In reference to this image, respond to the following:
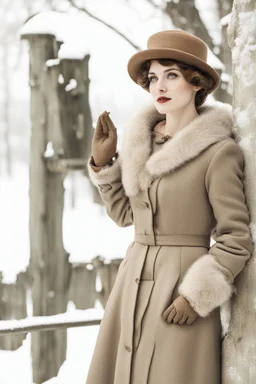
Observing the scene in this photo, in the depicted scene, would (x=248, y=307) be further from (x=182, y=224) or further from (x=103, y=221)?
(x=103, y=221)

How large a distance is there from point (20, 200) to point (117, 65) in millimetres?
6654

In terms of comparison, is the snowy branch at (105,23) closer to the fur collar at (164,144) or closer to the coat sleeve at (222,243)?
the fur collar at (164,144)

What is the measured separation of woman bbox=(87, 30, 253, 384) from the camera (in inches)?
84.0

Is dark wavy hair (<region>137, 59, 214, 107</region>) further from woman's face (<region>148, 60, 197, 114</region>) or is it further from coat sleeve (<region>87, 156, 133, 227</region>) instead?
coat sleeve (<region>87, 156, 133, 227</region>)

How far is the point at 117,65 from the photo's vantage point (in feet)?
18.1

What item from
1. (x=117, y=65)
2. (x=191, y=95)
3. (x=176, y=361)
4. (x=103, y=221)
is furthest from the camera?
(x=103, y=221)

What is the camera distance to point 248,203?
7.16 ft

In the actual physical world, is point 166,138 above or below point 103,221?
above

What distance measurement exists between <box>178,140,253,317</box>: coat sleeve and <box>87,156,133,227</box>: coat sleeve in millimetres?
460

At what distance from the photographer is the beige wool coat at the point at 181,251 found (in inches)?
83.7

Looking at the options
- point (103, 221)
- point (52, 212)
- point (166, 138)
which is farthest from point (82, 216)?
point (166, 138)

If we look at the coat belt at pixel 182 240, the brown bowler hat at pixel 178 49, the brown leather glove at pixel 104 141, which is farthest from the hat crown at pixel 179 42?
the coat belt at pixel 182 240

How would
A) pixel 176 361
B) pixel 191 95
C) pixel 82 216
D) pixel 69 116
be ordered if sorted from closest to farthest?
pixel 176 361 → pixel 191 95 → pixel 69 116 → pixel 82 216

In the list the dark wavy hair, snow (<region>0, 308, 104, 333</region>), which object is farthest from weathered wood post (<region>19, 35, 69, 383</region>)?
the dark wavy hair
